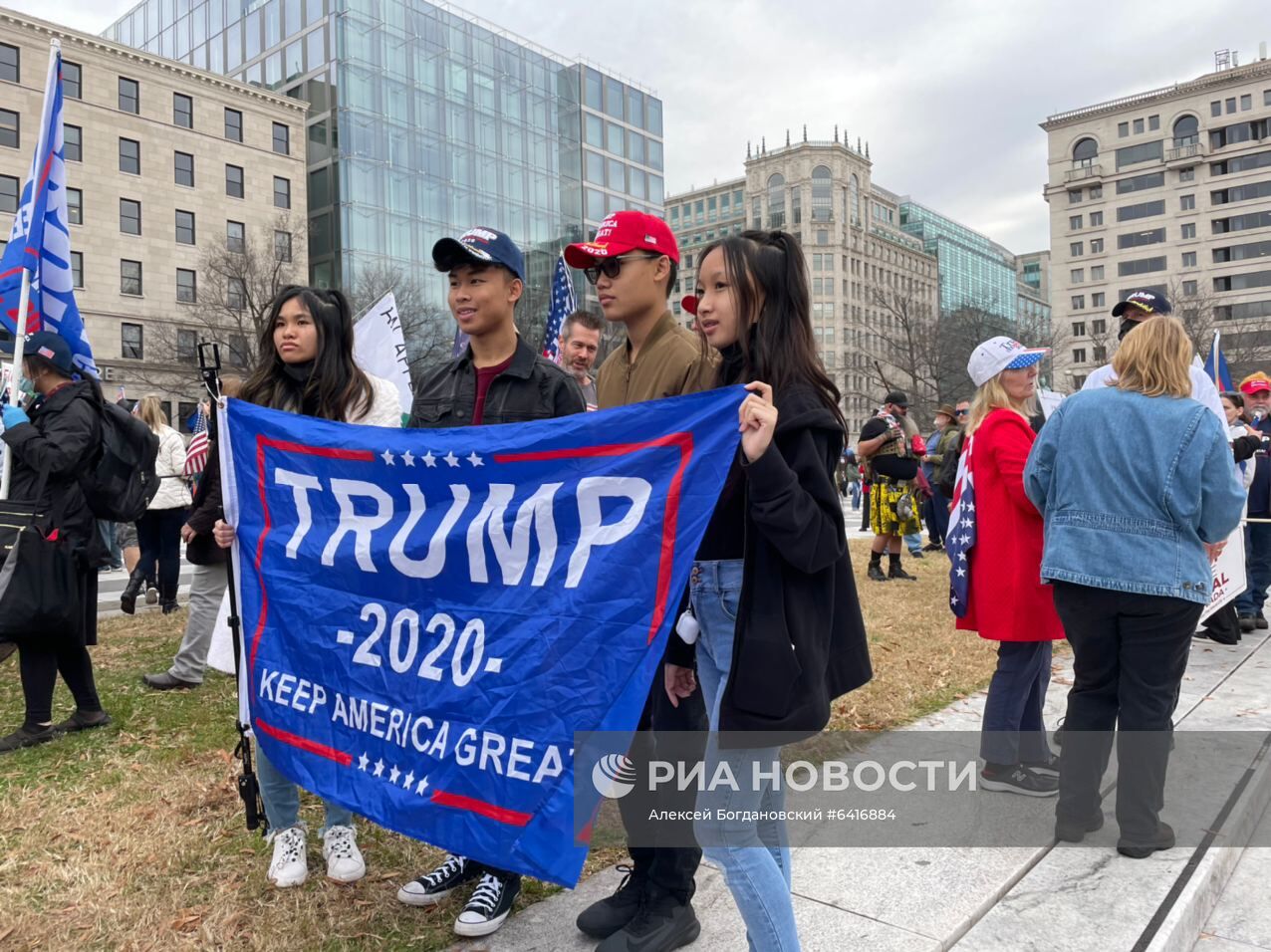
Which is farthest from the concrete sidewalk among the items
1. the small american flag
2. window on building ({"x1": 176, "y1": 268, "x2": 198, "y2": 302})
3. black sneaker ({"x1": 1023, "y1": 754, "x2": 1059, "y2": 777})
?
window on building ({"x1": 176, "y1": 268, "x2": 198, "y2": 302})

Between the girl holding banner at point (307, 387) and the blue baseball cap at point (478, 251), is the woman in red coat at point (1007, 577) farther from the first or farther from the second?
the girl holding banner at point (307, 387)

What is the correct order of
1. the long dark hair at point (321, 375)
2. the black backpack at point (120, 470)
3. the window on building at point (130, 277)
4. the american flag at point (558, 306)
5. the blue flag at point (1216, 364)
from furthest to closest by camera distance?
the window on building at point (130, 277) < the american flag at point (558, 306) < the blue flag at point (1216, 364) < the black backpack at point (120, 470) < the long dark hair at point (321, 375)

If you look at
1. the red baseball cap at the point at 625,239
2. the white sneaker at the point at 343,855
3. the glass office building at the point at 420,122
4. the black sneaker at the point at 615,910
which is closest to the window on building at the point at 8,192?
→ the glass office building at the point at 420,122

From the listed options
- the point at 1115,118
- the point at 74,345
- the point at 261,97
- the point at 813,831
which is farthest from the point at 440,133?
the point at 1115,118

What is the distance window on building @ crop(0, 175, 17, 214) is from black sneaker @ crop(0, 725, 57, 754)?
4587 centimetres

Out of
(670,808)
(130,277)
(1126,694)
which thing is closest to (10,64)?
(130,277)

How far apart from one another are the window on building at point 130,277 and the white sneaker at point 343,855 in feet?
159

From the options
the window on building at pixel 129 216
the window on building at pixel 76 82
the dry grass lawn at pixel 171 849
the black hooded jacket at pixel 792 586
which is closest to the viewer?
the black hooded jacket at pixel 792 586

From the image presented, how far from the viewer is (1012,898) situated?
292cm

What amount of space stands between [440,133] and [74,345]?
50.2 m

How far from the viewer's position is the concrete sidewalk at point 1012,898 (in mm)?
2670

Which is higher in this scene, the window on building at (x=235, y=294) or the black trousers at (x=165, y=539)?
the window on building at (x=235, y=294)

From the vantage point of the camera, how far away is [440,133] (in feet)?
168

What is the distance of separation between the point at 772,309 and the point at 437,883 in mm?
2115
